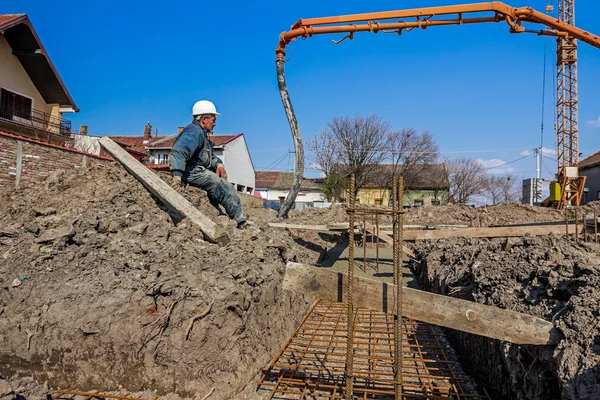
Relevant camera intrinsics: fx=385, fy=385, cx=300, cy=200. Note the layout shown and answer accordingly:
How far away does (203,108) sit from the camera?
5340 millimetres

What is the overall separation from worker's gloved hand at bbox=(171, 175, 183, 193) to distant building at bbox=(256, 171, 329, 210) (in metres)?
26.3

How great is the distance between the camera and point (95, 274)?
3.38 m

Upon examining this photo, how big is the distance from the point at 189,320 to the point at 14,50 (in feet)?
47.6

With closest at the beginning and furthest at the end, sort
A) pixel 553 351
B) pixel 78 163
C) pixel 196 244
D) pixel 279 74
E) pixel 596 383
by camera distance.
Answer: pixel 596 383
pixel 553 351
pixel 196 244
pixel 78 163
pixel 279 74

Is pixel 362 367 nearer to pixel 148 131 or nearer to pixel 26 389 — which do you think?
pixel 26 389

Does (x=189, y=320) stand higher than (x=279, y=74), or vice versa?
(x=279, y=74)

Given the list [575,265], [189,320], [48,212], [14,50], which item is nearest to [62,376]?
[189,320]

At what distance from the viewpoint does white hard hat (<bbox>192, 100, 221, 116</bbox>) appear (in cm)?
532

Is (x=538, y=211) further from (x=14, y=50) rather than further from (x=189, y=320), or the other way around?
(x=14, y=50)

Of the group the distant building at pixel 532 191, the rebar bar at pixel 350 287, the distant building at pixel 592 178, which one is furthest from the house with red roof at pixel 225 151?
the rebar bar at pixel 350 287

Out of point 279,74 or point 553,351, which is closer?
point 553,351

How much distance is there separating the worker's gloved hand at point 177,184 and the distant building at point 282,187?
2635 centimetres

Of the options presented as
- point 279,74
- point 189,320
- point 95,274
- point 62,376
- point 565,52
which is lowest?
point 62,376

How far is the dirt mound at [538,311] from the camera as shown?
6.88 ft
